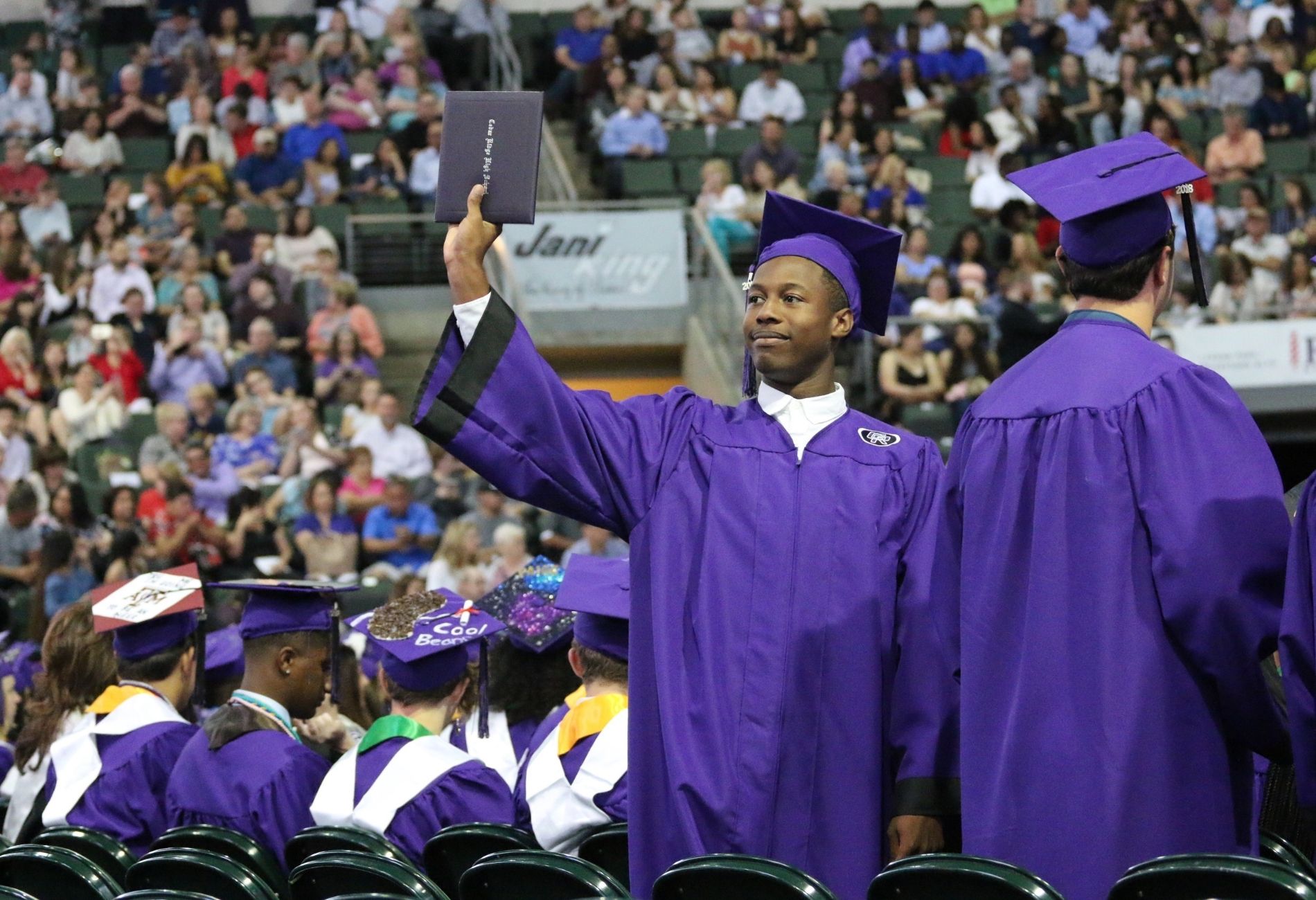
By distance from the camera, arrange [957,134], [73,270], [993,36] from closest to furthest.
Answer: [73,270] → [957,134] → [993,36]

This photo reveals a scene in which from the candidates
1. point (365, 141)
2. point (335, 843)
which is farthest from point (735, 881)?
point (365, 141)

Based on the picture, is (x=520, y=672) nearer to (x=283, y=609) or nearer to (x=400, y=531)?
(x=283, y=609)

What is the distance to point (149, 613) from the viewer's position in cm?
519

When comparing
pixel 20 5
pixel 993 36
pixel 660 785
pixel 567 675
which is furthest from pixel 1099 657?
pixel 20 5

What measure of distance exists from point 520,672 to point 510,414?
2.17 meters

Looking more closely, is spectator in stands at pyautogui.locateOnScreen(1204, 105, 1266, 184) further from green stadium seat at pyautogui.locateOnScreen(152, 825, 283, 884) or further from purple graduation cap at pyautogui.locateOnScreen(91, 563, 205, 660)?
green stadium seat at pyautogui.locateOnScreen(152, 825, 283, 884)

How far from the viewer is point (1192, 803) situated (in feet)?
10.8

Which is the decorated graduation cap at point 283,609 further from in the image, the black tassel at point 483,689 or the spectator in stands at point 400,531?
the spectator in stands at point 400,531

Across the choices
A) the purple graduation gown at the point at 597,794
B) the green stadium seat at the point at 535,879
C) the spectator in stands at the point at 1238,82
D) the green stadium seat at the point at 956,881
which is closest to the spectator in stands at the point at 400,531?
the purple graduation gown at the point at 597,794

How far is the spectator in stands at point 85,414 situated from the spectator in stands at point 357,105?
4.09 m

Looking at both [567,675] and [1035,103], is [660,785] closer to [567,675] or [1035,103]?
[567,675]

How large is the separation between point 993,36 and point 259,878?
1494 centimetres

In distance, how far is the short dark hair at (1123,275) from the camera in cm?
351

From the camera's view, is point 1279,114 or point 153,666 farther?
point 1279,114
